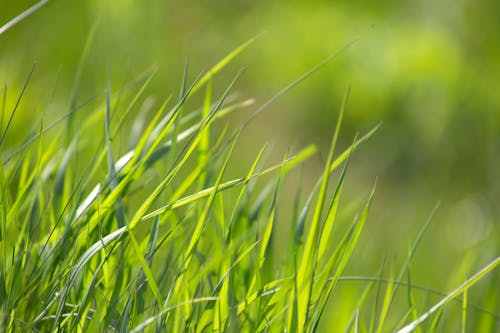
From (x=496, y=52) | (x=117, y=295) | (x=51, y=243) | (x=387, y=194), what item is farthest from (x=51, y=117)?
(x=496, y=52)

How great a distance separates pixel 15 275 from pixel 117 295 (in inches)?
4.0

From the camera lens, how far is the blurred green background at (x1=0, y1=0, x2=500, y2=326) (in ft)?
9.26

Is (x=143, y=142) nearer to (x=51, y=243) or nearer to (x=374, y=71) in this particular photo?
(x=51, y=243)

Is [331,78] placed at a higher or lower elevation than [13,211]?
lower

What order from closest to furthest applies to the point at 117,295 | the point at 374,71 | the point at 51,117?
the point at 117,295 → the point at 51,117 → the point at 374,71

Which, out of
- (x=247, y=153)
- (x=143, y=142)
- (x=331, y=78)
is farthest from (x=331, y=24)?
(x=143, y=142)

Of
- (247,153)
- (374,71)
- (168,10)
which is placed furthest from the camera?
(168,10)

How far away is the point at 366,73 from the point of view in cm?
305

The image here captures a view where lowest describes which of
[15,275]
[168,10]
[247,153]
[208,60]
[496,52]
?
[496,52]

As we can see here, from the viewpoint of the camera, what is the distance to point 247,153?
278cm

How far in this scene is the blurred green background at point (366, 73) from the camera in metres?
2.82

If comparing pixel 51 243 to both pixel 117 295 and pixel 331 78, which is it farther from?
pixel 331 78

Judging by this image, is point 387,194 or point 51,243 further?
point 387,194

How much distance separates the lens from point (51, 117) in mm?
1992
